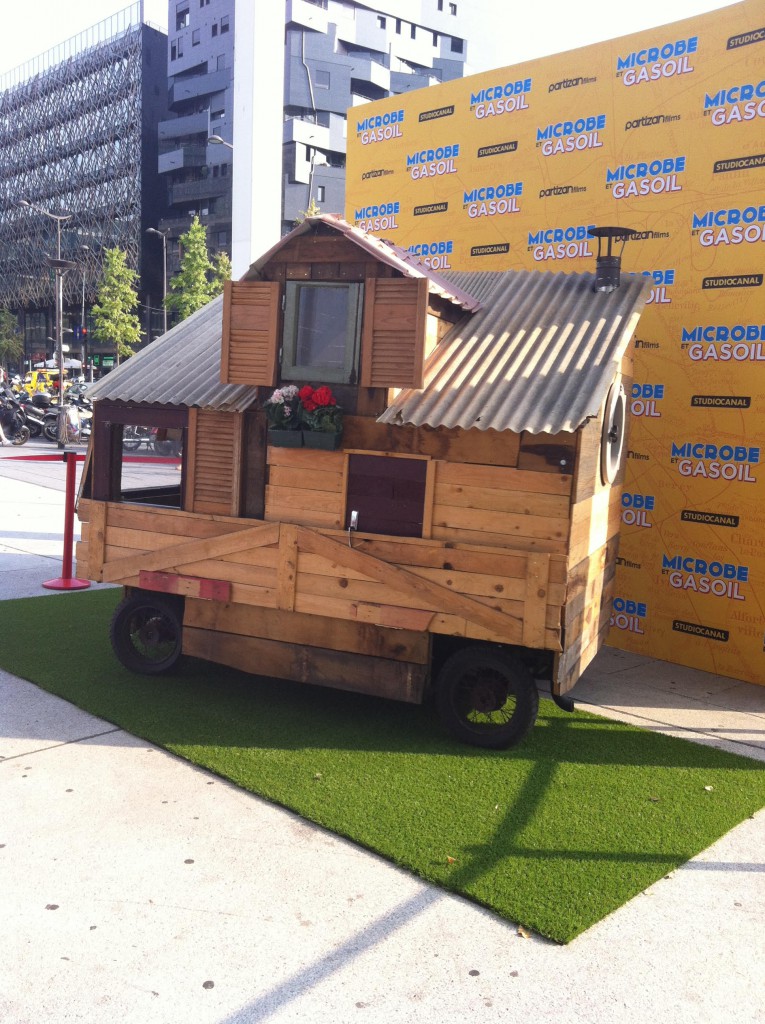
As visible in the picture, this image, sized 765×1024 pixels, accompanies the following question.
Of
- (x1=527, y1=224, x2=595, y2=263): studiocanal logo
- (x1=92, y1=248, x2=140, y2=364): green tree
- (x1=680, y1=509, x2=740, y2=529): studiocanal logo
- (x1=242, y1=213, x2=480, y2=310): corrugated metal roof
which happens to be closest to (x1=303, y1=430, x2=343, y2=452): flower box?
(x1=242, y1=213, x2=480, y2=310): corrugated metal roof

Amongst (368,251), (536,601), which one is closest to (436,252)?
(368,251)

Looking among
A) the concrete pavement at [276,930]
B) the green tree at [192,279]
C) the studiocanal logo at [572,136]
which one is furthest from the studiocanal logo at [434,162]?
the green tree at [192,279]

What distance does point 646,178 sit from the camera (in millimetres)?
9141

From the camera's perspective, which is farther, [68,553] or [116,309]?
[116,309]

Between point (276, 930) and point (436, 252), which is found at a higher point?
point (436, 252)

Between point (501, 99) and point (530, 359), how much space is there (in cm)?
540

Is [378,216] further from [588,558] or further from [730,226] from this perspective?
[588,558]

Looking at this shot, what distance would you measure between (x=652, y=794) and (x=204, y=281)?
46.3 metres

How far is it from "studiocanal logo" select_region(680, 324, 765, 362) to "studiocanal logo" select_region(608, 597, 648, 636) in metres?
2.62

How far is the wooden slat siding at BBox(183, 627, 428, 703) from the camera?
6.49 meters

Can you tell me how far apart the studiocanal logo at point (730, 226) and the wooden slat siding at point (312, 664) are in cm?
527

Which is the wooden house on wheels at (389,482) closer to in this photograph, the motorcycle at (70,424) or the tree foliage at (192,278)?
the motorcycle at (70,424)

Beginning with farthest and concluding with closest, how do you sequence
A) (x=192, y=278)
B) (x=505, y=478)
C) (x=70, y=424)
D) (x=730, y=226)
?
(x=192, y=278), (x=70, y=424), (x=730, y=226), (x=505, y=478)

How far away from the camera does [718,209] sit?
858 cm
